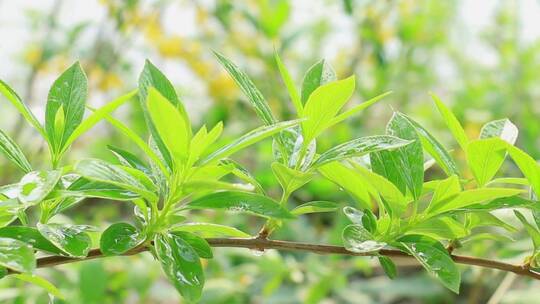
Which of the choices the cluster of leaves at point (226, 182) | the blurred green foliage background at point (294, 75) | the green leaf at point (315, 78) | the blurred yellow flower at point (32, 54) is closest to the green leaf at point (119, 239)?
the cluster of leaves at point (226, 182)

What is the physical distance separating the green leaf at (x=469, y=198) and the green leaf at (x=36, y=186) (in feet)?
0.54

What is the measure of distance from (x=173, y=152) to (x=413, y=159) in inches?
4.5

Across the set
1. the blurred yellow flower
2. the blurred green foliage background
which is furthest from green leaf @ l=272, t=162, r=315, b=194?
the blurred yellow flower

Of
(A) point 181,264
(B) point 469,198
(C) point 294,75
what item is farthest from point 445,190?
(C) point 294,75

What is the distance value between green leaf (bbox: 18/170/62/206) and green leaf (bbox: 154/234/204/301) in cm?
6

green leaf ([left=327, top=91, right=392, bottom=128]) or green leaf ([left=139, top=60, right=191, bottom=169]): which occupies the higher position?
green leaf ([left=139, top=60, right=191, bottom=169])

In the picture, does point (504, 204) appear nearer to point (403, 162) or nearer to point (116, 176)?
point (403, 162)

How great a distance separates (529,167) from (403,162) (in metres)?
0.06

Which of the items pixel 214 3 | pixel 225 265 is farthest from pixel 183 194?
pixel 214 3

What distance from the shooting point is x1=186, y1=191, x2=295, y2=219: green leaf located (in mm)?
291

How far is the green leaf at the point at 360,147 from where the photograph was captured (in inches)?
11.9

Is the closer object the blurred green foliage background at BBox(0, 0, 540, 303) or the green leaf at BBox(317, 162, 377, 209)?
the green leaf at BBox(317, 162, 377, 209)

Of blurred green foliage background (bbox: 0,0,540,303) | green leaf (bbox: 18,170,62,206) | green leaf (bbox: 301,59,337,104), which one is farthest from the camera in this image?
blurred green foliage background (bbox: 0,0,540,303)

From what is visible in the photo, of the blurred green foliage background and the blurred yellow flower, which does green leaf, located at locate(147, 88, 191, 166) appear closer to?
the blurred green foliage background
